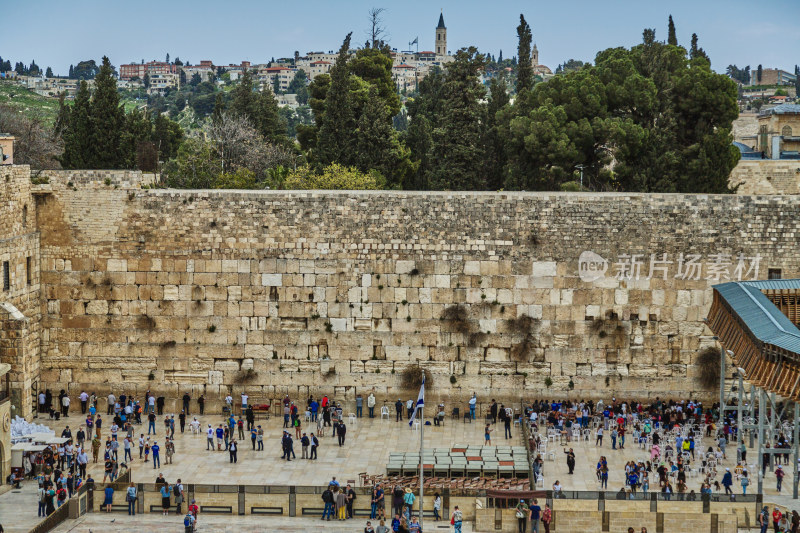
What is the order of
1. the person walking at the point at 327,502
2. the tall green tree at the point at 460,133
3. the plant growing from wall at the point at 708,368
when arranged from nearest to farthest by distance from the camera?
1. the person walking at the point at 327,502
2. the plant growing from wall at the point at 708,368
3. the tall green tree at the point at 460,133

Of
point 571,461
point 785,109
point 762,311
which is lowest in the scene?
point 571,461

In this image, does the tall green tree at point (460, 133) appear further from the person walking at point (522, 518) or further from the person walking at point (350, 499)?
the person walking at point (522, 518)

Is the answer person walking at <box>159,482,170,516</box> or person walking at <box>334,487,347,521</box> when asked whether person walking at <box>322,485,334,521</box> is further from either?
person walking at <box>159,482,170,516</box>

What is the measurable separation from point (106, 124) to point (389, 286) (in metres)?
17.1

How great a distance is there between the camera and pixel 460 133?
44.3m

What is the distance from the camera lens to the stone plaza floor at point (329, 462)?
26.9m

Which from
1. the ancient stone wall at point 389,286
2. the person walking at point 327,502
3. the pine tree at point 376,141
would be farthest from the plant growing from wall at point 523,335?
the pine tree at point 376,141

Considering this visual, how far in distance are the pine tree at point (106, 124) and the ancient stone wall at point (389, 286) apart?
11.7m

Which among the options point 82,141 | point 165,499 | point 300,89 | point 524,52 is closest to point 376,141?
point 524,52

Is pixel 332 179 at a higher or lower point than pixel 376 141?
lower

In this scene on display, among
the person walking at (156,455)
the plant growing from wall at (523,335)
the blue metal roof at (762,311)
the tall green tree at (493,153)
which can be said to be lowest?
the person walking at (156,455)

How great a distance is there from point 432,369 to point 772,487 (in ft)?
34.2

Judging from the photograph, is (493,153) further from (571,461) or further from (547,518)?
(547,518)

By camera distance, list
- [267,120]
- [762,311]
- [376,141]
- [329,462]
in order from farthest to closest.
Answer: [267,120]
[376,141]
[329,462]
[762,311]
